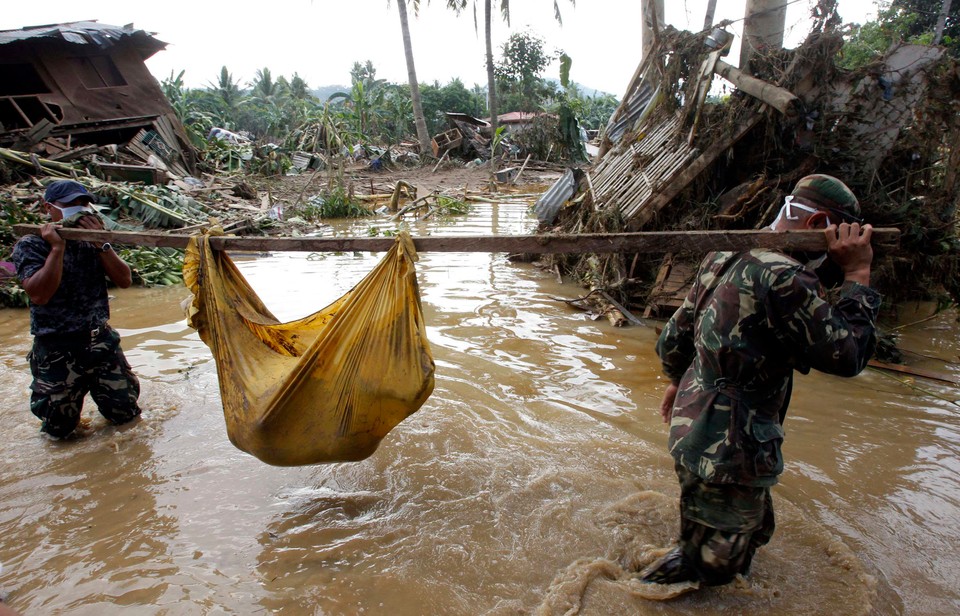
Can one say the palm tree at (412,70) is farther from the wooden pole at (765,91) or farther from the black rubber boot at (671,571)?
the black rubber boot at (671,571)

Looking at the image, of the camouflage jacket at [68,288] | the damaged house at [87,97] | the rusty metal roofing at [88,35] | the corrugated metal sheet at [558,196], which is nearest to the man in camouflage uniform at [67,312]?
the camouflage jacket at [68,288]

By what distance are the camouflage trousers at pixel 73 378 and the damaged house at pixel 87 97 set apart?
8.26 meters

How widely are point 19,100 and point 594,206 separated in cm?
1287

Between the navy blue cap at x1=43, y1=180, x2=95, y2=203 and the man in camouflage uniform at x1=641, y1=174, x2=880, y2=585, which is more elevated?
the navy blue cap at x1=43, y1=180, x2=95, y2=203

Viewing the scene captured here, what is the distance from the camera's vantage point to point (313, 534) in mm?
2262

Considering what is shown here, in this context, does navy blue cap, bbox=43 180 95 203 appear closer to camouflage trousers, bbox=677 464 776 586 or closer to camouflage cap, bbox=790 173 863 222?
camouflage trousers, bbox=677 464 776 586

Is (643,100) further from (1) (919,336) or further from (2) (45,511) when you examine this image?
(2) (45,511)

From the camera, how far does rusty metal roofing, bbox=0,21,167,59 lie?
10.5 meters

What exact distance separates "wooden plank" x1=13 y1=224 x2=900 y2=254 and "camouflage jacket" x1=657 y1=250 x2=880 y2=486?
61 mm

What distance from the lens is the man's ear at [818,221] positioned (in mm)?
1592

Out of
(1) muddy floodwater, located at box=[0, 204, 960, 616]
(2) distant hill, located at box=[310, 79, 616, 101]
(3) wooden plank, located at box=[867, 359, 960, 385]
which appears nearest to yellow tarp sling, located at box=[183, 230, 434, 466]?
(1) muddy floodwater, located at box=[0, 204, 960, 616]

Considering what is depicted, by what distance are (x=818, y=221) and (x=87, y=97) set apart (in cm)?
1466

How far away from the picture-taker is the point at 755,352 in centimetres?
155

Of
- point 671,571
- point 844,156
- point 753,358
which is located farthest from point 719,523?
point 844,156
